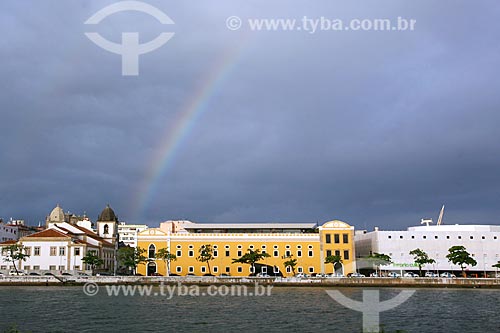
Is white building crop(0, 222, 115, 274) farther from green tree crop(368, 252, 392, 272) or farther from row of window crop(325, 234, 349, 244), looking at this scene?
green tree crop(368, 252, 392, 272)

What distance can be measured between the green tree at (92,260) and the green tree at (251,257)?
24449 millimetres

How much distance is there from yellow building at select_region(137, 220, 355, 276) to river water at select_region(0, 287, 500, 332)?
115ft

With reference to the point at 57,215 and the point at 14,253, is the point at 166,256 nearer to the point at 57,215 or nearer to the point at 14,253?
the point at 14,253

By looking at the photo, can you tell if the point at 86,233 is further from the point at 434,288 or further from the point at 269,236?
the point at 434,288

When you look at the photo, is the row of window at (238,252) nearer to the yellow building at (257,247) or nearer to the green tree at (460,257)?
the yellow building at (257,247)

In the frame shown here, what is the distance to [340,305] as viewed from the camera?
54094 mm

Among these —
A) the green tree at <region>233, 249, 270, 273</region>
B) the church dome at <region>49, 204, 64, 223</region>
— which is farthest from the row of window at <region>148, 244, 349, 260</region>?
the church dome at <region>49, 204, 64, 223</region>

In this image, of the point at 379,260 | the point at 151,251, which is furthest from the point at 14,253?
the point at 379,260

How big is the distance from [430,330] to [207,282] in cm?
5053

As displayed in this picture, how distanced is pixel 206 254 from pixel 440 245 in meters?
45.4

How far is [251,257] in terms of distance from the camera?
9125 cm

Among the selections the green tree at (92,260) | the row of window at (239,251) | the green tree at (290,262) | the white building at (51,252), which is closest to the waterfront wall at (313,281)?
the green tree at (92,260)

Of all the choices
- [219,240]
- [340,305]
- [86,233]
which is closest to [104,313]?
[340,305]

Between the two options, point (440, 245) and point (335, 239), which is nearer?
point (335, 239)
